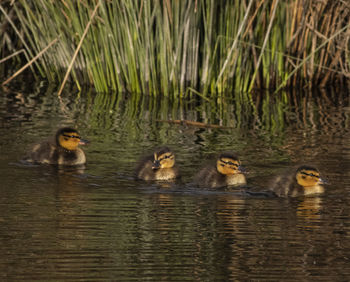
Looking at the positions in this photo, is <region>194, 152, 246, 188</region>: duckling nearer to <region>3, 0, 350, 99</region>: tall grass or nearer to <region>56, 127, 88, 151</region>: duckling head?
<region>56, 127, 88, 151</region>: duckling head

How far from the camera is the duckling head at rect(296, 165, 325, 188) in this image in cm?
800

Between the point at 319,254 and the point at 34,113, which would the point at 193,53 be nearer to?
the point at 34,113

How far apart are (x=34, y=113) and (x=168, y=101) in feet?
6.31

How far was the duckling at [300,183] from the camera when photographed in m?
8.01

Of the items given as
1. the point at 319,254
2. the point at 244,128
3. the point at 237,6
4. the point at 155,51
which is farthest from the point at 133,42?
the point at 319,254

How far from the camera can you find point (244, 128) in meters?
11.0

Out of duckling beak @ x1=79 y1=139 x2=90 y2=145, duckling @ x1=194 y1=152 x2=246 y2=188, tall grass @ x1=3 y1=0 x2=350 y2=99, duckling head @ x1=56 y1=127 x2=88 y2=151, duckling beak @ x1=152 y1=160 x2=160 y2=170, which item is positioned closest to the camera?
duckling @ x1=194 y1=152 x2=246 y2=188

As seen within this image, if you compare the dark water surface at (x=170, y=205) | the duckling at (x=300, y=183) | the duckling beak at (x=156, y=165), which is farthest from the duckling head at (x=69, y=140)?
the duckling at (x=300, y=183)

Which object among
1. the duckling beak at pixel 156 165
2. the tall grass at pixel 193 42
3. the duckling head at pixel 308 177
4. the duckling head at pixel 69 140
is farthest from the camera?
the tall grass at pixel 193 42

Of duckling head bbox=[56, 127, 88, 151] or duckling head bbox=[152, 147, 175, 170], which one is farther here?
duckling head bbox=[56, 127, 88, 151]

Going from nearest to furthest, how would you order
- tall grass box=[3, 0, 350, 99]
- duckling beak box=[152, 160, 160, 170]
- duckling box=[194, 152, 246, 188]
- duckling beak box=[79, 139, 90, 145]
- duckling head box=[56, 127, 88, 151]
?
duckling box=[194, 152, 246, 188] → duckling beak box=[152, 160, 160, 170] → duckling head box=[56, 127, 88, 151] → duckling beak box=[79, 139, 90, 145] → tall grass box=[3, 0, 350, 99]

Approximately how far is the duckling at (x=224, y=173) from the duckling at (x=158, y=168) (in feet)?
0.97

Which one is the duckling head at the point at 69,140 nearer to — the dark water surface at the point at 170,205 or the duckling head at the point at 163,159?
the dark water surface at the point at 170,205

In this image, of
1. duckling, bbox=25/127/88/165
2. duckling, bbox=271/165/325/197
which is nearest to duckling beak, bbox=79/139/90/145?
duckling, bbox=25/127/88/165
